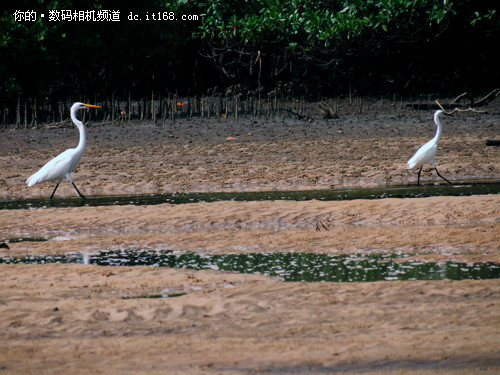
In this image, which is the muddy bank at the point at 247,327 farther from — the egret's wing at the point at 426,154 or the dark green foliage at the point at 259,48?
the dark green foliage at the point at 259,48

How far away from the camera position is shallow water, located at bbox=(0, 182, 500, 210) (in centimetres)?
1067

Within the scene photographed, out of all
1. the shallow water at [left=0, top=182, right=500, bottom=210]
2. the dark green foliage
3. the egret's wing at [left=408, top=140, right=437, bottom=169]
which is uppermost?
the dark green foliage

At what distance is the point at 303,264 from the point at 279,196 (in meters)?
4.18

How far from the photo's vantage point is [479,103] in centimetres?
1812

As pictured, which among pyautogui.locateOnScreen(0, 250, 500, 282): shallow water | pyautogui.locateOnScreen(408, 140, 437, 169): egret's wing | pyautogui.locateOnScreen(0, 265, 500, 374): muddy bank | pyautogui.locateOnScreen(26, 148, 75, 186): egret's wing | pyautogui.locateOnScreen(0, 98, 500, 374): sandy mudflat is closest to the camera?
pyautogui.locateOnScreen(0, 265, 500, 374): muddy bank

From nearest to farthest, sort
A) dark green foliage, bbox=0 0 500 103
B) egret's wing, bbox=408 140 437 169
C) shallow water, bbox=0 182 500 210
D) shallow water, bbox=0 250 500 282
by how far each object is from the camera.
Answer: shallow water, bbox=0 250 500 282, shallow water, bbox=0 182 500 210, egret's wing, bbox=408 140 437 169, dark green foliage, bbox=0 0 500 103

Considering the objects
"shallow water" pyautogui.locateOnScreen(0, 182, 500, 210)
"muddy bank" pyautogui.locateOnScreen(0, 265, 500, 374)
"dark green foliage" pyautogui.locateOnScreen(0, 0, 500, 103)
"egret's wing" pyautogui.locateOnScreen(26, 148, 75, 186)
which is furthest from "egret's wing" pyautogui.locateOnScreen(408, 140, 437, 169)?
"dark green foliage" pyautogui.locateOnScreen(0, 0, 500, 103)

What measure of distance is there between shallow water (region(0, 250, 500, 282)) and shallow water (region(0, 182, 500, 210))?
133 inches

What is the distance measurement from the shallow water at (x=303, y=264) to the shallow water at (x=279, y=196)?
3.38 meters

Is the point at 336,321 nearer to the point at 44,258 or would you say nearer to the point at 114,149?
the point at 44,258

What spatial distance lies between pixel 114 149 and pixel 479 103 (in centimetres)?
926

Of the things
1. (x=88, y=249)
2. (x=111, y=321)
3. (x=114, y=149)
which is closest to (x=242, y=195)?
(x=88, y=249)

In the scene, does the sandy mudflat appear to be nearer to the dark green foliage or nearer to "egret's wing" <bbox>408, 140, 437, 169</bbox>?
"egret's wing" <bbox>408, 140, 437, 169</bbox>

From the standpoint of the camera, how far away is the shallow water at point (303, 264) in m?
6.21
